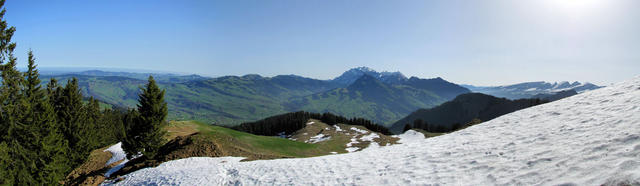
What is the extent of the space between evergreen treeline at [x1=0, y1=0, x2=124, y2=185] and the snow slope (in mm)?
7781

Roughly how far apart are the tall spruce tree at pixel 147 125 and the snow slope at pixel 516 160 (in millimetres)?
9972

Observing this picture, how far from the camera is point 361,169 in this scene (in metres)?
12.7

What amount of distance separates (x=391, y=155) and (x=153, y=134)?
2636 cm

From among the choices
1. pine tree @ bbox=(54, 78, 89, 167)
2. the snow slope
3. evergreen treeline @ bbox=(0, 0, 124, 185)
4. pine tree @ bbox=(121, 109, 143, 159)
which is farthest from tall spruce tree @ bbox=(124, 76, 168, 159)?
pine tree @ bbox=(54, 78, 89, 167)

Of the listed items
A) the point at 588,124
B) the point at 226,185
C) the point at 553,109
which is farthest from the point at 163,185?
the point at 553,109

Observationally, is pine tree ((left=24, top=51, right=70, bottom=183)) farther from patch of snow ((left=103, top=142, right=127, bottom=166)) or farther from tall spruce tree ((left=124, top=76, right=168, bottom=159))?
patch of snow ((left=103, top=142, right=127, bottom=166))

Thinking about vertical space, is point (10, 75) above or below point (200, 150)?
above

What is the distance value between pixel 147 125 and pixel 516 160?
3238cm

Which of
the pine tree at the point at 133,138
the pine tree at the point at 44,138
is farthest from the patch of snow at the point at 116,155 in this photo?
the pine tree at the point at 44,138

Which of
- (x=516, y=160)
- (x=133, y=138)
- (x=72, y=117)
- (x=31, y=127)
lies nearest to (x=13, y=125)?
(x=31, y=127)

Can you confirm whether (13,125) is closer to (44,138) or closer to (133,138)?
(44,138)

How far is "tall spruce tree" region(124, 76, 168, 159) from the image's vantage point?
88.7 feet

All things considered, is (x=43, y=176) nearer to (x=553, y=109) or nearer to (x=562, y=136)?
(x=562, y=136)

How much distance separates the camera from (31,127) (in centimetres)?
Result: 2275
